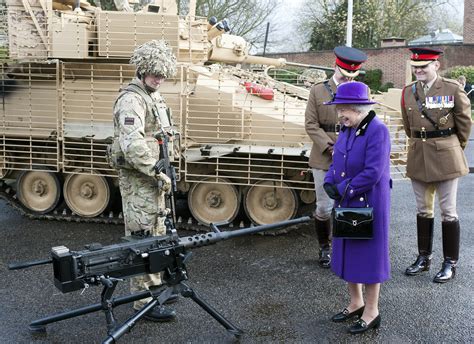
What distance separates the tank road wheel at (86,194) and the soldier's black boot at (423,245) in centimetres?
397

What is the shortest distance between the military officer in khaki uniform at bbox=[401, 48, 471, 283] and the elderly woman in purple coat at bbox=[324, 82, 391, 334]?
1.38m

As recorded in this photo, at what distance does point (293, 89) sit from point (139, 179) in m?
4.10

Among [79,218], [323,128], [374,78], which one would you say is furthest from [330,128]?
[374,78]

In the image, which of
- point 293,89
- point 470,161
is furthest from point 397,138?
point 470,161

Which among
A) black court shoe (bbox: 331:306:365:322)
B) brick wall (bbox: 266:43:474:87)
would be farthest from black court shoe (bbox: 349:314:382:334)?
brick wall (bbox: 266:43:474:87)

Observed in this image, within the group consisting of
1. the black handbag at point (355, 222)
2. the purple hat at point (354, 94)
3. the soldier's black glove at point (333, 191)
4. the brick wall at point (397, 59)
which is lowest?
the black handbag at point (355, 222)

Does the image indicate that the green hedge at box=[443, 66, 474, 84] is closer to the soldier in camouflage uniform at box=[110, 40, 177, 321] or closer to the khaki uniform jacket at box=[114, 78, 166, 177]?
the soldier in camouflage uniform at box=[110, 40, 177, 321]

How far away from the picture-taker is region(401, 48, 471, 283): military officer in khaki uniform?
543 cm

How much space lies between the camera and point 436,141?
5512 millimetres

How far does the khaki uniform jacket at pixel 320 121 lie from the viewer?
5758 mm

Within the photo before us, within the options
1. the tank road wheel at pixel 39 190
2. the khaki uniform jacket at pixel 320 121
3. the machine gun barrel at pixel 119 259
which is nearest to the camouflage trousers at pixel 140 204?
the machine gun barrel at pixel 119 259

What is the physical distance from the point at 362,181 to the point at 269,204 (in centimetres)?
339

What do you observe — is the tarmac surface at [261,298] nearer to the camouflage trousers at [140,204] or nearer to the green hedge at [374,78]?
the camouflage trousers at [140,204]

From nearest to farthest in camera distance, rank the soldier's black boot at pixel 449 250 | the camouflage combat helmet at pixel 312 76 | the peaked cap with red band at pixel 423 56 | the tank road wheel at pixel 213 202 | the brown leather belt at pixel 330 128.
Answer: the peaked cap with red band at pixel 423 56 < the soldier's black boot at pixel 449 250 < the brown leather belt at pixel 330 128 < the tank road wheel at pixel 213 202 < the camouflage combat helmet at pixel 312 76
